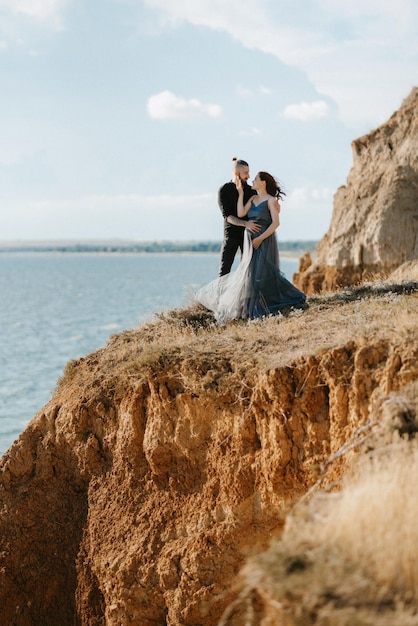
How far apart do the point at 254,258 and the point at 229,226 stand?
3.09 feet

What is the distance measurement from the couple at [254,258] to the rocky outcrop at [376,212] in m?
6.30

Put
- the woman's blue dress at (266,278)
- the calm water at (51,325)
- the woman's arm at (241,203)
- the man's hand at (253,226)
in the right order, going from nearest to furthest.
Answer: the woman's blue dress at (266,278) → the man's hand at (253,226) → the woman's arm at (241,203) → the calm water at (51,325)

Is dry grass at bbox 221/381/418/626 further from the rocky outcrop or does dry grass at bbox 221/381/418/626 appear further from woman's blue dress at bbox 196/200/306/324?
the rocky outcrop

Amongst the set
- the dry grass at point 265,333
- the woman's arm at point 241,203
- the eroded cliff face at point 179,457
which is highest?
the woman's arm at point 241,203

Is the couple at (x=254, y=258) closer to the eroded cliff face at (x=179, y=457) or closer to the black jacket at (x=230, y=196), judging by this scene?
the black jacket at (x=230, y=196)

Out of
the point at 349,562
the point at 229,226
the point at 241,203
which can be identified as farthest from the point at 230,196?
the point at 349,562

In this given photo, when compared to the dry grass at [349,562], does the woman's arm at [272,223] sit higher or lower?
higher

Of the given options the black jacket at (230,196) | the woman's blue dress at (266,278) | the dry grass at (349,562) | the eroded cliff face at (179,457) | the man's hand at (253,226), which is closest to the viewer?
the dry grass at (349,562)

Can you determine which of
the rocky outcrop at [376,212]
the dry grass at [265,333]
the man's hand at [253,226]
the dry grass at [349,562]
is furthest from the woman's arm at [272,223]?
the dry grass at [349,562]

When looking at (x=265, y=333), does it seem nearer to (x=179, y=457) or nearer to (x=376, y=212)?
(x=179, y=457)

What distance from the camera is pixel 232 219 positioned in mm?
12586

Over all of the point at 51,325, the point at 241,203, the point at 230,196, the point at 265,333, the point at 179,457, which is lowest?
the point at 51,325

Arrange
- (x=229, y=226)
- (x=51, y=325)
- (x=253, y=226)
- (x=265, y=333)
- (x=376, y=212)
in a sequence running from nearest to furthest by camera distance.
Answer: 1. (x=265, y=333)
2. (x=253, y=226)
3. (x=229, y=226)
4. (x=376, y=212)
5. (x=51, y=325)

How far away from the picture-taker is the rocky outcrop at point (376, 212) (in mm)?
19031
